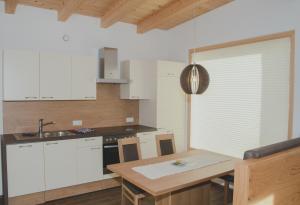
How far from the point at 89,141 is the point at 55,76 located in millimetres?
1088

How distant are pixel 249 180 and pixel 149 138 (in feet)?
9.28

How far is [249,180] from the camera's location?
136 cm

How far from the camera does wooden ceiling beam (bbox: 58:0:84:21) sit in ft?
10.9

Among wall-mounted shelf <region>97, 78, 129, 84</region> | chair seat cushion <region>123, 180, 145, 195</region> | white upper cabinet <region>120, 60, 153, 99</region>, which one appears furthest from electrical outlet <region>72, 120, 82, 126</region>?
chair seat cushion <region>123, 180, 145, 195</region>

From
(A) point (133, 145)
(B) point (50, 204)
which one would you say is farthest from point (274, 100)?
(B) point (50, 204)

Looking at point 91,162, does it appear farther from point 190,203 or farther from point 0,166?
point 190,203

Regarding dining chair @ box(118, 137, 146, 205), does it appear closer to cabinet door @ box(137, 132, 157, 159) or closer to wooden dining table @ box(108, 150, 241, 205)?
wooden dining table @ box(108, 150, 241, 205)

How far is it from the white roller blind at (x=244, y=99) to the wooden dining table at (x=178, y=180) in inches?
34.4

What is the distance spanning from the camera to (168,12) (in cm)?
395

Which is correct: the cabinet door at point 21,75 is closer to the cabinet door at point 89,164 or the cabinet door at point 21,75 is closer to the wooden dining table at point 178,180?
the cabinet door at point 89,164

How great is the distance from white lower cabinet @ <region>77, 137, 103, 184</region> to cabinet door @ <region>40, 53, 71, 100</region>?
77 centimetres

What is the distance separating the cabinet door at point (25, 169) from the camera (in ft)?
9.92

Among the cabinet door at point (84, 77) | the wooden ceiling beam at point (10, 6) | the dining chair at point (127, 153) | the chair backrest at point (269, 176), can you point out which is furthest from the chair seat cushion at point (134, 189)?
the wooden ceiling beam at point (10, 6)

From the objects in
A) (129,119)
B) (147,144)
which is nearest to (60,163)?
(147,144)
